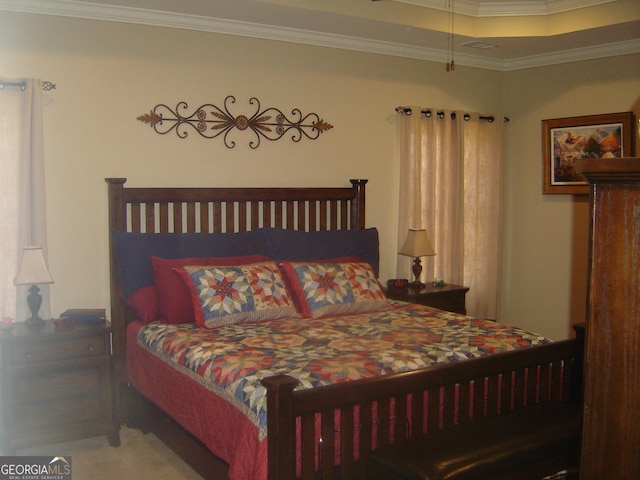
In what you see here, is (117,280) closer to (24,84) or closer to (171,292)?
(171,292)

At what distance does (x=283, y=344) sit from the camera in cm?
321

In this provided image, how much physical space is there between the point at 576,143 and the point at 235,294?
3056 millimetres

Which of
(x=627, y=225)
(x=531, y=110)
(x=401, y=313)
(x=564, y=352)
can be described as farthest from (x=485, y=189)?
(x=627, y=225)

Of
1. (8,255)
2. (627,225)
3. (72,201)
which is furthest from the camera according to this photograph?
(72,201)

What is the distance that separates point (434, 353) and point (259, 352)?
2.62 feet

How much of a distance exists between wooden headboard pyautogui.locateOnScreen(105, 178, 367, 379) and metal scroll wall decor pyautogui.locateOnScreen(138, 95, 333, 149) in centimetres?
38

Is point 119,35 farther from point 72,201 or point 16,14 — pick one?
point 72,201

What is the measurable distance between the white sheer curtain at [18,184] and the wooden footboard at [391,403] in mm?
2069

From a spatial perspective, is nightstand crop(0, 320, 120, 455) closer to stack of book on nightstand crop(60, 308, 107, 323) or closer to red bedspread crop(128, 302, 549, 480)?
stack of book on nightstand crop(60, 308, 107, 323)

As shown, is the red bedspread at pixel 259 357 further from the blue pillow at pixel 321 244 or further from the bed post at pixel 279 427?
the blue pillow at pixel 321 244

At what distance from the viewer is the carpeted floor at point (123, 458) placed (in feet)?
10.9

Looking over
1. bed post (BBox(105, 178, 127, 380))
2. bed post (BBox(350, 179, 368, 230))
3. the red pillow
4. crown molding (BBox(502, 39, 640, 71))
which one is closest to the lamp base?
bed post (BBox(105, 178, 127, 380))

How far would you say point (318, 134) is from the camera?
15.7 feet

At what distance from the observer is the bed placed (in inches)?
97.3
